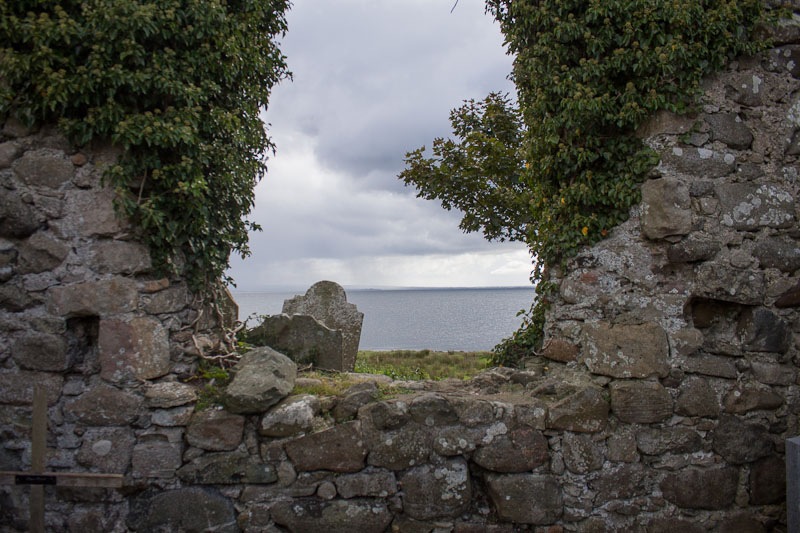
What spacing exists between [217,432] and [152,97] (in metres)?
2.36

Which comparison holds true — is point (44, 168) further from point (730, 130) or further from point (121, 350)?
point (730, 130)

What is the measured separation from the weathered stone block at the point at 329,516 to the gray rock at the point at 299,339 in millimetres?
1311

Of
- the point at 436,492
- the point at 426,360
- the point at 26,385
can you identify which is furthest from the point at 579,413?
the point at 426,360

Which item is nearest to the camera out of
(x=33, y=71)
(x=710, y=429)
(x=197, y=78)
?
(x=33, y=71)

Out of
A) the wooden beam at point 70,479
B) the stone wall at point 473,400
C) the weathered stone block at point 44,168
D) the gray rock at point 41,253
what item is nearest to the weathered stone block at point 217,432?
the stone wall at point 473,400

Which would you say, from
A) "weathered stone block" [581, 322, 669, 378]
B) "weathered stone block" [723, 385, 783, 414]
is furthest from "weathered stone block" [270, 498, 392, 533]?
"weathered stone block" [723, 385, 783, 414]

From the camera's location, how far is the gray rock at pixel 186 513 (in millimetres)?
3002

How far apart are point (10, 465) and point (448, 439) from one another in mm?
3008

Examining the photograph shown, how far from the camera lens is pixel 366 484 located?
3018 mm

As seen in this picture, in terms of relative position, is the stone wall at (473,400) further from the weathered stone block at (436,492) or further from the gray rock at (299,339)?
the gray rock at (299,339)

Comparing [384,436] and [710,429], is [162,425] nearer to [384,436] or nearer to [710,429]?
[384,436]

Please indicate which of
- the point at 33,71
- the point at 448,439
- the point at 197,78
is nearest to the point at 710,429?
the point at 448,439

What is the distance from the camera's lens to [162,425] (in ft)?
10.1

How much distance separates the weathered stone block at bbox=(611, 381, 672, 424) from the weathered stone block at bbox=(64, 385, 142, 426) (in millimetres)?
3270
